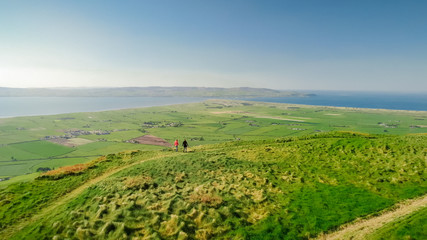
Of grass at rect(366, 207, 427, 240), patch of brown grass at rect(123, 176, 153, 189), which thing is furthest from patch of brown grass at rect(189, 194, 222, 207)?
grass at rect(366, 207, 427, 240)

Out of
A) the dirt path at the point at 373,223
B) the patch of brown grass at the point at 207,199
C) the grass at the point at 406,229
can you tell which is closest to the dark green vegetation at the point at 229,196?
the patch of brown grass at the point at 207,199

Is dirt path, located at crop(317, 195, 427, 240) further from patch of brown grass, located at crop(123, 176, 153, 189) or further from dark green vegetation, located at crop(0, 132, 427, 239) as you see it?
patch of brown grass, located at crop(123, 176, 153, 189)

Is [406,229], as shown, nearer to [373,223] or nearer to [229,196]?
[373,223]

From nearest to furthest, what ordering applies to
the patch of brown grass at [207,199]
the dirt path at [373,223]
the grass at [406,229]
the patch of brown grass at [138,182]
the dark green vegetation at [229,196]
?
the grass at [406,229] → the dirt path at [373,223] → the dark green vegetation at [229,196] → the patch of brown grass at [207,199] → the patch of brown grass at [138,182]

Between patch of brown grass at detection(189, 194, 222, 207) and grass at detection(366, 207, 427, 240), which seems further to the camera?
patch of brown grass at detection(189, 194, 222, 207)

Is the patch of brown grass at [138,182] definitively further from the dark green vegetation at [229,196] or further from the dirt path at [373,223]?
the dirt path at [373,223]

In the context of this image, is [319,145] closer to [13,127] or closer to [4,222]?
[4,222]

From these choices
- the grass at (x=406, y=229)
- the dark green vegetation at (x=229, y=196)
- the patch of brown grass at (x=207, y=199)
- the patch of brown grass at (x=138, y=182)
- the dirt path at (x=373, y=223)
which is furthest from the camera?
the patch of brown grass at (x=138, y=182)
